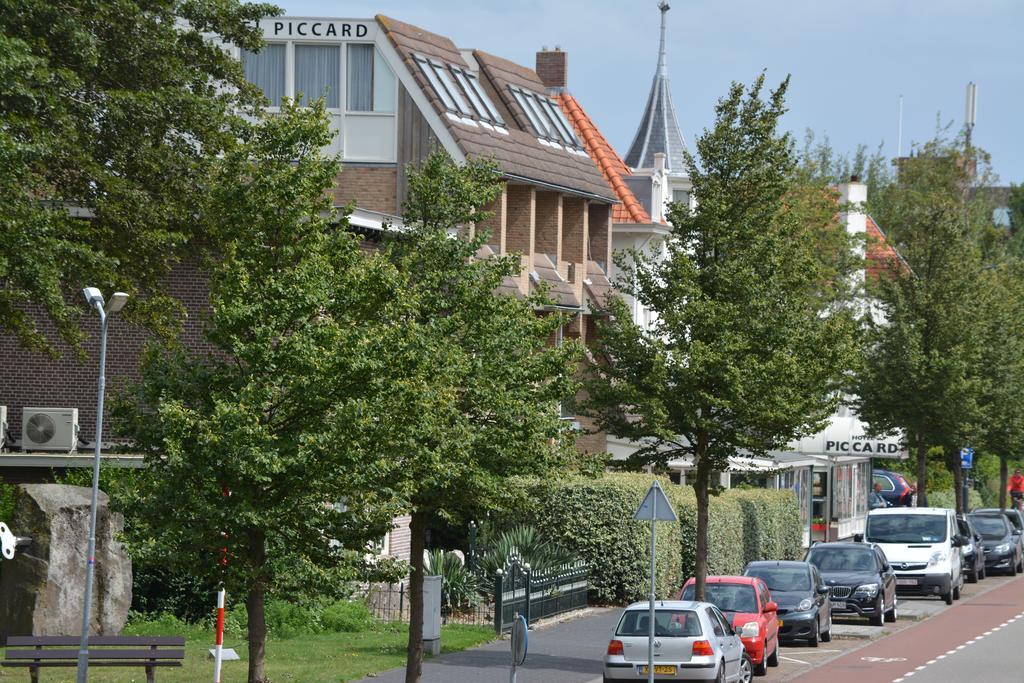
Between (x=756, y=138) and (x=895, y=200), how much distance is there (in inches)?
2397

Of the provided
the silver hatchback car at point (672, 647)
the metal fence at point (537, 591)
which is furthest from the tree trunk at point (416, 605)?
the metal fence at point (537, 591)

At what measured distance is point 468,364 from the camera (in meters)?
20.8

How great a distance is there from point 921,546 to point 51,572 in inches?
895

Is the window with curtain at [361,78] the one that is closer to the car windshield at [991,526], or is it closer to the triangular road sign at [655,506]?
the triangular road sign at [655,506]

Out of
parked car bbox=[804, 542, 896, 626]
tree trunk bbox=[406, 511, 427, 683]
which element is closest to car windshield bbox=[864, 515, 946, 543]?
parked car bbox=[804, 542, 896, 626]

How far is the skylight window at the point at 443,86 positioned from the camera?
1575 inches

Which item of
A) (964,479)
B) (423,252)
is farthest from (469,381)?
(964,479)

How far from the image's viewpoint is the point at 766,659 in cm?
2673

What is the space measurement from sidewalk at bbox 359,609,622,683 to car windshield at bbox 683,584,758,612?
2.02 meters

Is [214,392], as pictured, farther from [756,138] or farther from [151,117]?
[756,138]

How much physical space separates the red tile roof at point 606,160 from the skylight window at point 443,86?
910 cm

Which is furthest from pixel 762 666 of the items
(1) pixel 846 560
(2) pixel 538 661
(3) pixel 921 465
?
(3) pixel 921 465

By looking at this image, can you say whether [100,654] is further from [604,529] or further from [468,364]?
[604,529]

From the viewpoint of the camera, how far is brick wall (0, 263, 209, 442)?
31391mm
